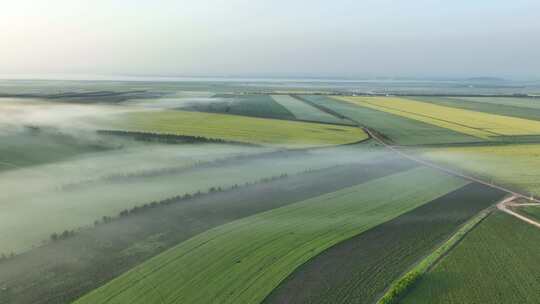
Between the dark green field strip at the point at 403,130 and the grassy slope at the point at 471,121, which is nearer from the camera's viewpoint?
the dark green field strip at the point at 403,130

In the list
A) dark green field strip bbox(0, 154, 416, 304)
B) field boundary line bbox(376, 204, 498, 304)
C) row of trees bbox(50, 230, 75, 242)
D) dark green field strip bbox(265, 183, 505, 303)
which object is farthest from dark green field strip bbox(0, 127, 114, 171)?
field boundary line bbox(376, 204, 498, 304)

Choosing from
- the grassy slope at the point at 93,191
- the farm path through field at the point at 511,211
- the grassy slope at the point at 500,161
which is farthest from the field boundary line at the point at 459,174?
the grassy slope at the point at 93,191

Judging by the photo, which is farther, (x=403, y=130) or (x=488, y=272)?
(x=403, y=130)

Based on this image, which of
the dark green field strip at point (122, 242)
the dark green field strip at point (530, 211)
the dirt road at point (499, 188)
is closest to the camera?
the dark green field strip at point (122, 242)

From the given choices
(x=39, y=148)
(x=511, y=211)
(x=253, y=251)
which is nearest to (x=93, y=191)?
(x=253, y=251)

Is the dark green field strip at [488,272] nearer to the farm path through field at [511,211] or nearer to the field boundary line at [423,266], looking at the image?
the field boundary line at [423,266]

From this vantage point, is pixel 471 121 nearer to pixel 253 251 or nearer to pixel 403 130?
pixel 403 130

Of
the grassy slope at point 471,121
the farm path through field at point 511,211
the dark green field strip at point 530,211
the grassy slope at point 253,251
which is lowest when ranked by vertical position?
the grassy slope at point 253,251
